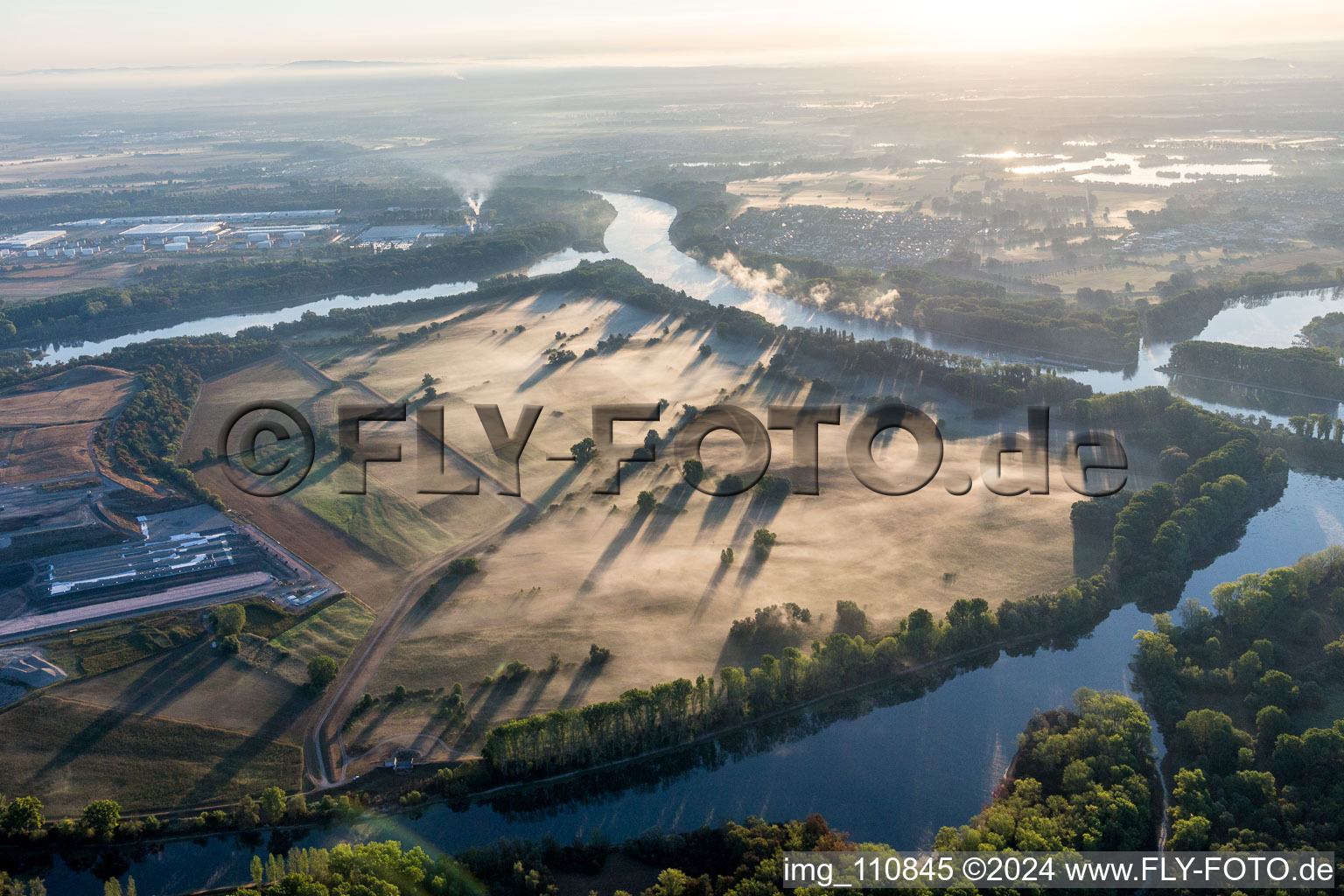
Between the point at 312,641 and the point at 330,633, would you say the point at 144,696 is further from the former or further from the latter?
the point at 330,633

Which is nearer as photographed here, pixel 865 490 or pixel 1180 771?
pixel 1180 771

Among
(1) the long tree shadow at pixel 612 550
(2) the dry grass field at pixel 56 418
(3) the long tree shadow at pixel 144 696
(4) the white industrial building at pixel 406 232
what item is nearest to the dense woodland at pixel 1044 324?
(1) the long tree shadow at pixel 612 550

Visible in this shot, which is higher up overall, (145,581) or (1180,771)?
(145,581)

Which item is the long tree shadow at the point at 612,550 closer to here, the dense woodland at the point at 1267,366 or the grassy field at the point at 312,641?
the grassy field at the point at 312,641

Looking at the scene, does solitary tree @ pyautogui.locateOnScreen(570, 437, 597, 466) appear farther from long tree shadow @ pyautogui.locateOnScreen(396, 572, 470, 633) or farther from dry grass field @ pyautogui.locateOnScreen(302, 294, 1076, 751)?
long tree shadow @ pyautogui.locateOnScreen(396, 572, 470, 633)

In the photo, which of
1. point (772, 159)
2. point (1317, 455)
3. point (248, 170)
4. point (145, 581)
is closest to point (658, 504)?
point (145, 581)

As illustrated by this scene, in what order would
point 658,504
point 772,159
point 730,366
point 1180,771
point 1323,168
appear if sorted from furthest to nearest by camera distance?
point 772,159, point 1323,168, point 730,366, point 658,504, point 1180,771

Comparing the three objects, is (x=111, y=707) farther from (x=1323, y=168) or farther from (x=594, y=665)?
(x=1323, y=168)
